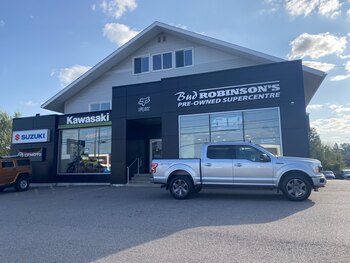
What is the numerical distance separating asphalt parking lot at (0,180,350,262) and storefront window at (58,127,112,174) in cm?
878

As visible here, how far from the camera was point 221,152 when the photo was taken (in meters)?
10.6

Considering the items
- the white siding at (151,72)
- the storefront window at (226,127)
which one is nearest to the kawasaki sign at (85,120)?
the white siding at (151,72)

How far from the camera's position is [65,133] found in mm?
20203

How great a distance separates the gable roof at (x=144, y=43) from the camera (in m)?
16.9

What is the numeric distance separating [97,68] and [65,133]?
5505 mm

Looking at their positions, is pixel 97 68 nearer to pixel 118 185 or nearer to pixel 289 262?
pixel 118 185

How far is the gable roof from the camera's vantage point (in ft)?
55.4

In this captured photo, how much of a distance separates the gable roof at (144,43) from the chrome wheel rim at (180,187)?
9994 millimetres

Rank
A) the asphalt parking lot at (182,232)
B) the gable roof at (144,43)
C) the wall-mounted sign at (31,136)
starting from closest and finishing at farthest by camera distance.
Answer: the asphalt parking lot at (182,232) → the gable roof at (144,43) → the wall-mounted sign at (31,136)

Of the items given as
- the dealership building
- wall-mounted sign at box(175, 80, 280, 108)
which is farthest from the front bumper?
wall-mounted sign at box(175, 80, 280, 108)

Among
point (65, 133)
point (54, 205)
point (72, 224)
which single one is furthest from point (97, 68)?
point (72, 224)

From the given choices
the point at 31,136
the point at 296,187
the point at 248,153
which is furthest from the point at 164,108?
the point at 31,136

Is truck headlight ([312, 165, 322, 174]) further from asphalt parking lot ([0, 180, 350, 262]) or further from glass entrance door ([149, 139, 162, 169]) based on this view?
glass entrance door ([149, 139, 162, 169])

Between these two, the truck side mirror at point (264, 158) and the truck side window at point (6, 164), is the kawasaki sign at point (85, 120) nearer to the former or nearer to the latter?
the truck side window at point (6, 164)
